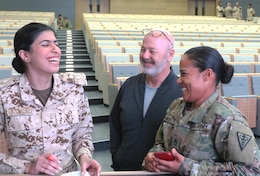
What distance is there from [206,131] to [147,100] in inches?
23.5

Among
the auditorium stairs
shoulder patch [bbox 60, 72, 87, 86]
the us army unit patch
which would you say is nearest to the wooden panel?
the auditorium stairs

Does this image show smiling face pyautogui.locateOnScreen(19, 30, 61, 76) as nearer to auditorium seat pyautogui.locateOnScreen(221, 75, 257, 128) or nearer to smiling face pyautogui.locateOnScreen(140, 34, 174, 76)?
smiling face pyautogui.locateOnScreen(140, 34, 174, 76)

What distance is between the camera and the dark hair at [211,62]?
1365 millimetres

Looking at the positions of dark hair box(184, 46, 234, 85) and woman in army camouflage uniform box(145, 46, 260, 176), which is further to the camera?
dark hair box(184, 46, 234, 85)

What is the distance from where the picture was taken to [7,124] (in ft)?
4.84

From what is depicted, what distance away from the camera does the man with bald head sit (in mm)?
1799

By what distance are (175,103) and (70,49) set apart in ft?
19.6

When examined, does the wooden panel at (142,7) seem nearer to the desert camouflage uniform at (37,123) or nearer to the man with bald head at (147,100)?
Answer: the man with bald head at (147,100)

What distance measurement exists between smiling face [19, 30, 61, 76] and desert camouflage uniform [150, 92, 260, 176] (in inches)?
22.5

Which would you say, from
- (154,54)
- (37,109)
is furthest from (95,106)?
(37,109)

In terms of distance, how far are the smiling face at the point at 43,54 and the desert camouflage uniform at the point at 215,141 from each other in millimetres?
571

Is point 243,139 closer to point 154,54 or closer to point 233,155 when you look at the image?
point 233,155

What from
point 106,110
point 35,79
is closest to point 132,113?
point 35,79

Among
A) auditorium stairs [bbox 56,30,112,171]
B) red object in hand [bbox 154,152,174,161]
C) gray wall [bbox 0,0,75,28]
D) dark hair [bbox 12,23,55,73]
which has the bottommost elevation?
auditorium stairs [bbox 56,30,112,171]
